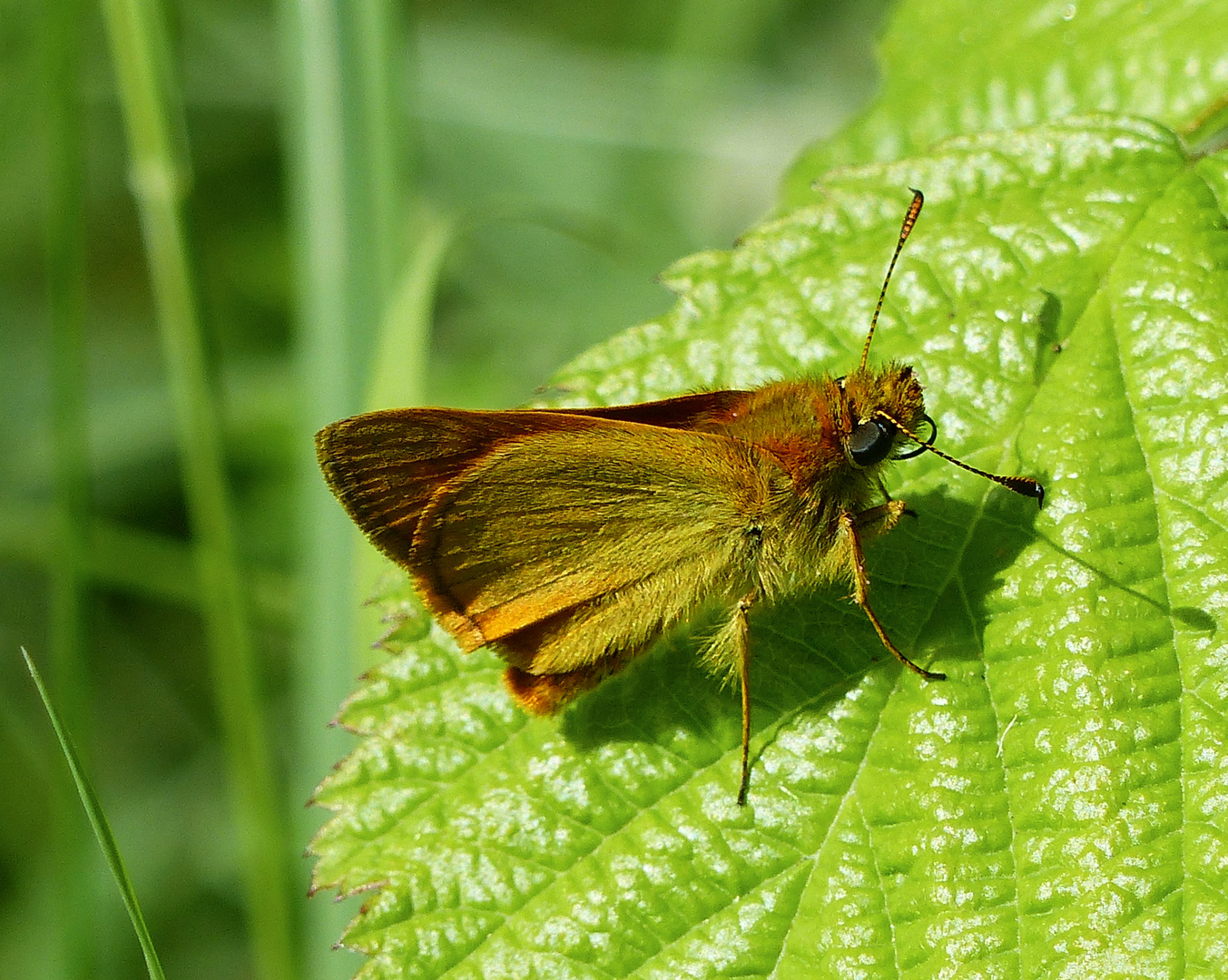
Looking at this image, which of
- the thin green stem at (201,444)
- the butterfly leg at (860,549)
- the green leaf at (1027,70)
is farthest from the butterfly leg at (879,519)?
the thin green stem at (201,444)

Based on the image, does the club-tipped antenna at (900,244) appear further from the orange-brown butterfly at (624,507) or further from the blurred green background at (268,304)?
the blurred green background at (268,304)

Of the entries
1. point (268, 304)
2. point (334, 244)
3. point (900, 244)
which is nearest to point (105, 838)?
point (900, 244)

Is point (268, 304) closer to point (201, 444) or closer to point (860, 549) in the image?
point (201, 444)

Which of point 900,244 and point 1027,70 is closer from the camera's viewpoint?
point 900,244

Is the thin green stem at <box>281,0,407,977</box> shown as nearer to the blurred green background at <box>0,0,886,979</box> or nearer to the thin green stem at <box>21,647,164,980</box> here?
the blurred green background at <box>0,0,886,979</box>

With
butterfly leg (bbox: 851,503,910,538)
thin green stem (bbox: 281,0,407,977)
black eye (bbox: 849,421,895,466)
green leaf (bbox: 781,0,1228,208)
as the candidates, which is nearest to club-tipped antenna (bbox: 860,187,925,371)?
black eye (bbox: 849,421,895,466)

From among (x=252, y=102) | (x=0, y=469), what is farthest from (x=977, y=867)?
(x=252, y=102)
